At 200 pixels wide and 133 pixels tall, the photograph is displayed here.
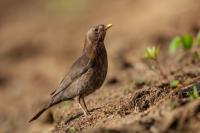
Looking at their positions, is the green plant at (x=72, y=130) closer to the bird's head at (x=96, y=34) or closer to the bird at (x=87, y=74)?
the bird at (x=87, y=74)

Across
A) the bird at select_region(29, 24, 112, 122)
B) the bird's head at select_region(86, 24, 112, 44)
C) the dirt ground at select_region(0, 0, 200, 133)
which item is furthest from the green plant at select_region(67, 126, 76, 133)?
the bird's head at select_region(86, 24, 112, 44)

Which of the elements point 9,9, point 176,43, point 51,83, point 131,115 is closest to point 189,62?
point 176,43

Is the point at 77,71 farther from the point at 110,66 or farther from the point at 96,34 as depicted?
the point at 110,66

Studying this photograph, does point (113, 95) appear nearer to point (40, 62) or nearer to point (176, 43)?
point (176, 43)

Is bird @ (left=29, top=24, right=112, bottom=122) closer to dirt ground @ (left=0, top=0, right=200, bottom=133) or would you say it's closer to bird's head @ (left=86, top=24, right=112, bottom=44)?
bird's head @ (left=86, top=24, right=112, bottom=44)

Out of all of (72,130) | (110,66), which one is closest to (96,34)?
(72,130)
